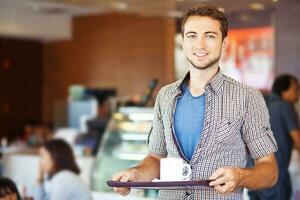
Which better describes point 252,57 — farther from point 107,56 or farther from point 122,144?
point 107,56

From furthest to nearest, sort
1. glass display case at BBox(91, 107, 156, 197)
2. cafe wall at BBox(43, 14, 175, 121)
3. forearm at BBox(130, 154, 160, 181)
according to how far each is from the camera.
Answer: cafe wall at BBox(43, 14, 175, 121) → glass display case at BBox(91, 107, 156, 197) → forearm at BBox(130, 154, 160, 181)

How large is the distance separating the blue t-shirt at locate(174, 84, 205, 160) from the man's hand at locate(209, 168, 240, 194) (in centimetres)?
25

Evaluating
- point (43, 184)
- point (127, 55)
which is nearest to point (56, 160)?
point (43, 184)

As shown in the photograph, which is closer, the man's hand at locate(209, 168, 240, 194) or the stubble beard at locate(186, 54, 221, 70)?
the man's hand at locate(209, 168, 240, 194)

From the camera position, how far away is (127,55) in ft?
32.2

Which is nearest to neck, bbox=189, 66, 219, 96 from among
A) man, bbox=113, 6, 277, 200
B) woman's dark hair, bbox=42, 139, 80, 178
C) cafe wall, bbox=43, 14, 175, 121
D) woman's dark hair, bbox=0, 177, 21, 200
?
man, bbox=113, 6, 277, 200

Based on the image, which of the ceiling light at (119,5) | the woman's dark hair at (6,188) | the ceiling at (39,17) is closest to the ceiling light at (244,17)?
the ceiling at (39,17)

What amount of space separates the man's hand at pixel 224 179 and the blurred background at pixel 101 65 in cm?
272

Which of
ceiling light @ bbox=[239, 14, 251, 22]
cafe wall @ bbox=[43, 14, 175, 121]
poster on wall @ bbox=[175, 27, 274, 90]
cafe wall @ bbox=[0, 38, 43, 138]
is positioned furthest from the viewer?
cafe wall @ bbox=[0, 38, 43, 138]

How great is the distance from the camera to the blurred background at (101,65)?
523 cm

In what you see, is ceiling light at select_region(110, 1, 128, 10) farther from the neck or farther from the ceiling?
the neck

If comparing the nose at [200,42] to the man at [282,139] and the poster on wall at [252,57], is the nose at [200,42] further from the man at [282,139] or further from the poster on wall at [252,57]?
the poster on wall at [252,57]

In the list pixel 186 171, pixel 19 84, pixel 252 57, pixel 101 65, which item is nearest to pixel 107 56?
pixel 101 65

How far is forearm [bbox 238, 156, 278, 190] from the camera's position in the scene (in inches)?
62.2
